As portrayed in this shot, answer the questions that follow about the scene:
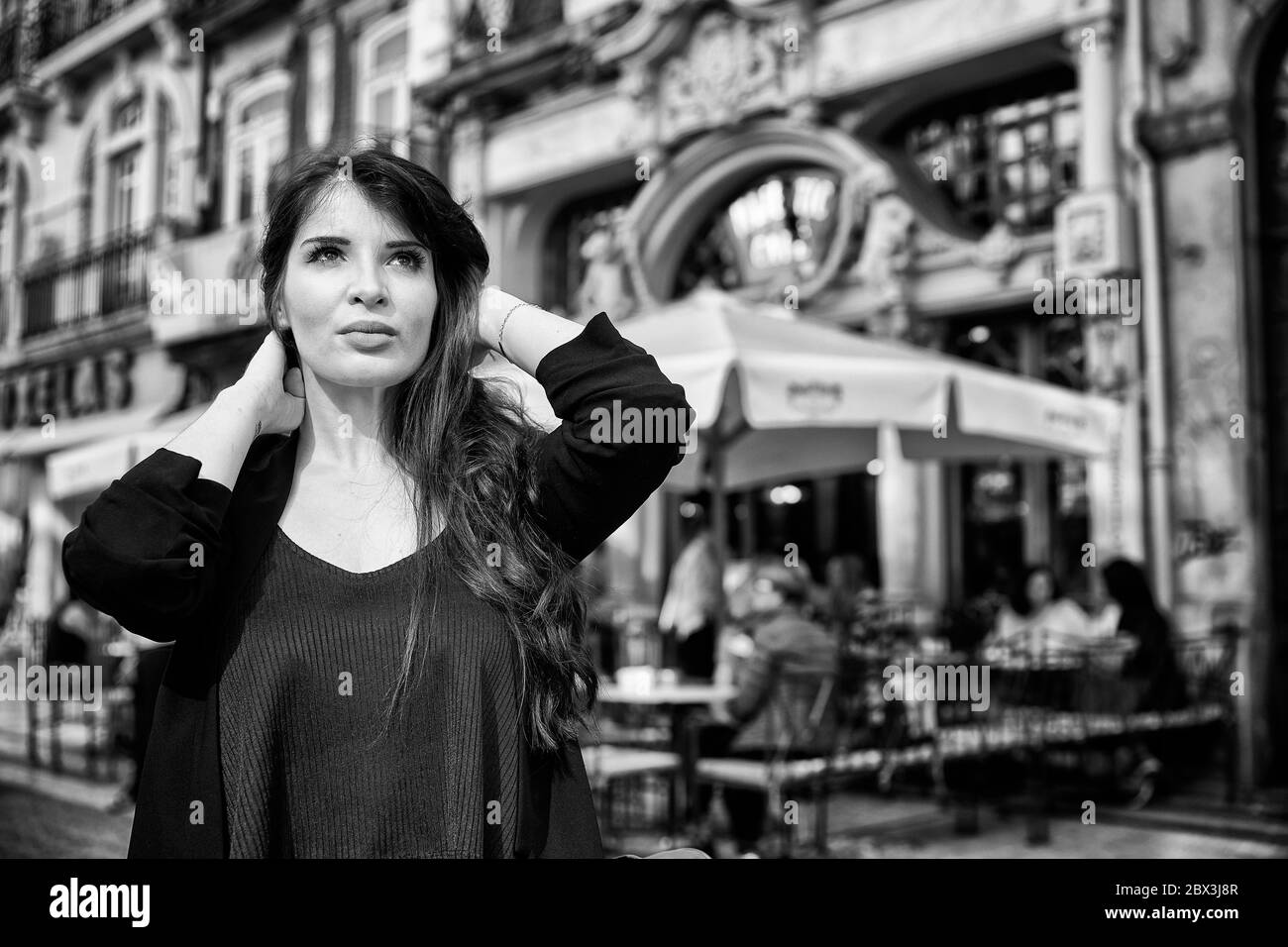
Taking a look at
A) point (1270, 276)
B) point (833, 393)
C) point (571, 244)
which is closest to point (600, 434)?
point (833, 393)

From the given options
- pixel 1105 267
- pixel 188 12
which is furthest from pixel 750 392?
pixel 188 12

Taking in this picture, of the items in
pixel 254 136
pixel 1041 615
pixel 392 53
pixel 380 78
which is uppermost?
pixel 392 53

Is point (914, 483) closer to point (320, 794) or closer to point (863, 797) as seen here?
point (863, 797)

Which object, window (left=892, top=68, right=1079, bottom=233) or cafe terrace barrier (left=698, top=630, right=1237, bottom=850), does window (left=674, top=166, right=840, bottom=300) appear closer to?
window (left=892, top=68, right=1079, bottom=233)

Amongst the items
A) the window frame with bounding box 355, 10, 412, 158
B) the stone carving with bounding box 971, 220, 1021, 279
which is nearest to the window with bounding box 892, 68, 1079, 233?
the stone carving with bounding box 971, 220, 1021, 279

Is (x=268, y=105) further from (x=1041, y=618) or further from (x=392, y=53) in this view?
(x=1041, y=618)

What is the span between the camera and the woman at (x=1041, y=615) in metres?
6.54

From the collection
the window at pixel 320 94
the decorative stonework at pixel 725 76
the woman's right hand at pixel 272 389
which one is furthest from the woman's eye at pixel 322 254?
the window at pixel 320 94

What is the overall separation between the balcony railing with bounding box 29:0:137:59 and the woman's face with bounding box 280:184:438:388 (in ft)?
16.9

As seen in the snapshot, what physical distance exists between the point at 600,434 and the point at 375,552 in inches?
10.1

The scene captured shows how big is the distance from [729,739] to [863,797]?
1.66 metres

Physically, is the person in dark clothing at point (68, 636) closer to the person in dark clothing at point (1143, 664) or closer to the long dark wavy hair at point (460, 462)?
the person in dark clothing at point (1143, 664)

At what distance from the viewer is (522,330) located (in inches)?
52.0

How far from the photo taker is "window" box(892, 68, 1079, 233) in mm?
8031
